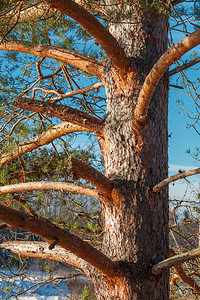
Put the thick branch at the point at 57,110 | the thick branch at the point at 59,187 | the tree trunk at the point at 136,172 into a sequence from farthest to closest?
the thick branch at the point at 59,187, the thick branch at the point at 57,110, the tree trunk at the point at 136,172

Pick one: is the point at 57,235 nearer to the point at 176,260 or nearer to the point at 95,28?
the point at 176,260

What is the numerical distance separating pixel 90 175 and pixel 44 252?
101cm

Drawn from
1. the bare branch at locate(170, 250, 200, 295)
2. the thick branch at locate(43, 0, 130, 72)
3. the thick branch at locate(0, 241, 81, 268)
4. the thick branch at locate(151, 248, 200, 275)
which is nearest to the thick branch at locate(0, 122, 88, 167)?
the thick branch at locate(43, 0, 130, 72)

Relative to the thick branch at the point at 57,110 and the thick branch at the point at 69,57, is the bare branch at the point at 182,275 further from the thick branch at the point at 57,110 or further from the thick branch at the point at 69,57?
the thick branch at the point at 69,57

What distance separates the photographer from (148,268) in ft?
6.25

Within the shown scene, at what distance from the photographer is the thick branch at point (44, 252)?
230cm

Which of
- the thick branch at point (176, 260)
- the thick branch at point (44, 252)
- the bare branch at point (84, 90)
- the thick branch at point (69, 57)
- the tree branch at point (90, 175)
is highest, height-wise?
the thick branch at point (69, 57)

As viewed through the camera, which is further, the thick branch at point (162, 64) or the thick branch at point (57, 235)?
the thick branch at point (162, 64)

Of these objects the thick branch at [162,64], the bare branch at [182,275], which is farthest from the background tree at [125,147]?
the bare branch at [182,275]

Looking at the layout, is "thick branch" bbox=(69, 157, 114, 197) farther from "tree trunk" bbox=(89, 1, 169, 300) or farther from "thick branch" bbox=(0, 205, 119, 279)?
"thick branch" bbox=(0, 205, 119, 279)

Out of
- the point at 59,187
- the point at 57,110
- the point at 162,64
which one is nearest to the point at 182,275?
the point at 59,187

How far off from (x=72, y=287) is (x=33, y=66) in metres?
10.8

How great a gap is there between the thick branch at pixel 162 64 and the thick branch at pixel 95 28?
0.36 m

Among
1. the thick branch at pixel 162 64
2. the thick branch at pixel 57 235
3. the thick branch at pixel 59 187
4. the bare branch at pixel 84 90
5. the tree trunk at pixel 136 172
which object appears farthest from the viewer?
the bare branch at pixel 84 90
